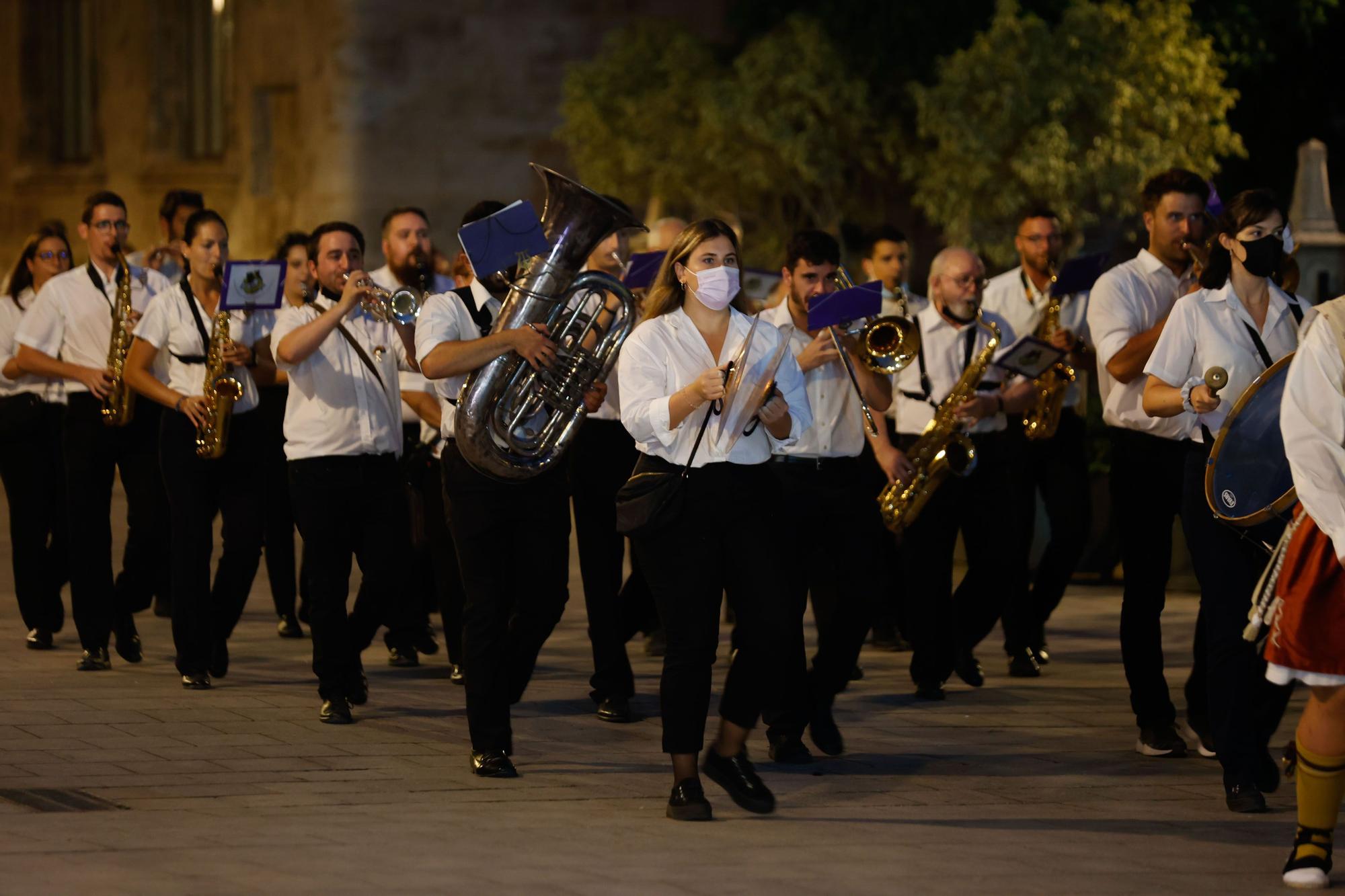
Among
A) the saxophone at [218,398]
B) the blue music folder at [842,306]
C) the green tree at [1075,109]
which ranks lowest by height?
the saxophone at [218,398]

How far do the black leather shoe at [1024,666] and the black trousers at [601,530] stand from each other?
73.3 inches

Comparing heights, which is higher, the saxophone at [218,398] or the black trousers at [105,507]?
the saxophone at [218,398]

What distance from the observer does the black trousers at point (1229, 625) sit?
7.36 meters

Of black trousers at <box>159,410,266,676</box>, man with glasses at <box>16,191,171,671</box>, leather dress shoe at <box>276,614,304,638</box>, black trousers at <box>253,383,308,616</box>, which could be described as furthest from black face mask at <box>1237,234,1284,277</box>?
leather dress shoe at <box>276,614,304,638</box>

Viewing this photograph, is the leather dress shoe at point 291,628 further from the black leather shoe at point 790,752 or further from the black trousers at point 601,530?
the black leather shoe at point 790,752

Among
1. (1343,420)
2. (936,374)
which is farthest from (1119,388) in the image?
(1343,420)

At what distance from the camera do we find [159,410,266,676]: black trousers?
9625 mm

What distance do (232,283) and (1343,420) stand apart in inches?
192

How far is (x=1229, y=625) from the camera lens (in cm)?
744

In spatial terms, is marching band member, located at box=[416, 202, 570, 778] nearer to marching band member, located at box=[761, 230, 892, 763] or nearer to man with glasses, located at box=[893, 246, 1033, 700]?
marching band member, located at box=[761, 230, 892, 763]

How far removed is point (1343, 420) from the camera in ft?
20.2

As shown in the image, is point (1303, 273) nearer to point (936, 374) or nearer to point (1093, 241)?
point (1093, 241)

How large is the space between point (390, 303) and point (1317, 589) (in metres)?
3.67

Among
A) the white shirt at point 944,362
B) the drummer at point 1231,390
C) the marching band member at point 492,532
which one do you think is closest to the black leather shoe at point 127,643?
the marching band member at point 492,532
